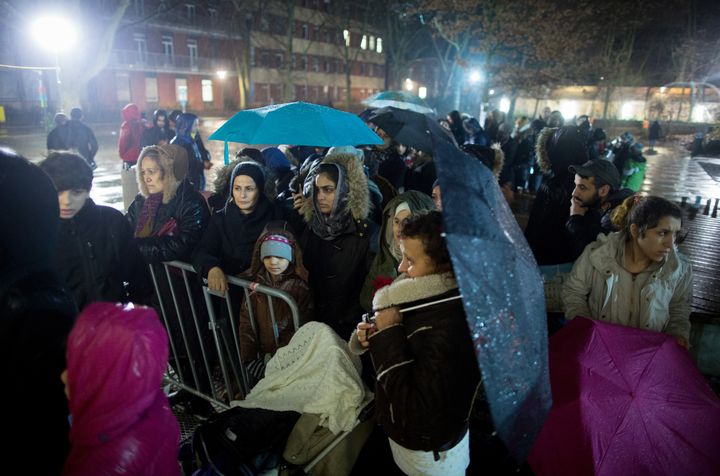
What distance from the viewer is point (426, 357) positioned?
1.72 metres

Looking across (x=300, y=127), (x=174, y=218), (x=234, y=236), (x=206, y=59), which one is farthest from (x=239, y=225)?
(x=206, y=59)

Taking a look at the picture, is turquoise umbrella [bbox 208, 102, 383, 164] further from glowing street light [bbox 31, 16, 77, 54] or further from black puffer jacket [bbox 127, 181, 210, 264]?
glowing street light [bbox 31, 16, 77, 54]

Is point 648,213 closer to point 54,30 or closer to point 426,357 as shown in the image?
point 426,357

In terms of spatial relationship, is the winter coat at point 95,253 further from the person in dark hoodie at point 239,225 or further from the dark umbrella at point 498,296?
the dark umbrella at point 498,296

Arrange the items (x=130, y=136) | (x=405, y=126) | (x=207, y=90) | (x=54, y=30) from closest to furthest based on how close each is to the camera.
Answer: (x=405, y=126) → (x=130, y=136) → (x=54, y=30) → (x=207, y=90)

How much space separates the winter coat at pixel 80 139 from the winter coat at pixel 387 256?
915cm

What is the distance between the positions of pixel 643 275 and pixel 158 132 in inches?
344

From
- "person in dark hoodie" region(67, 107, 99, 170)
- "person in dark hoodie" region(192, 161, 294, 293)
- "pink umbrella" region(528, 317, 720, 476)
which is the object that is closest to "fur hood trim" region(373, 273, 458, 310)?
"pink umbrella" region(528, 317, 720, 476)

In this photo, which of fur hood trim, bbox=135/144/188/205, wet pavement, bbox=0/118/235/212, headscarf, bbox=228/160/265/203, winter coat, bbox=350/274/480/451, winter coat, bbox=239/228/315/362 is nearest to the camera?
winter coat, bbox=350/274/480/451

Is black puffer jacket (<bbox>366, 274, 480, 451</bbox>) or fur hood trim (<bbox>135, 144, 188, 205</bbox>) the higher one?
fur hood trim (<bbox>135, 144, 188, 205</bbox>)

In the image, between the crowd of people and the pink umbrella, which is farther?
the pink umbrella

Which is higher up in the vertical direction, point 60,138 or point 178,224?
point 60,138

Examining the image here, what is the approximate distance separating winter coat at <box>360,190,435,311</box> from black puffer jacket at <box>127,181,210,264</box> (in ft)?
4.52

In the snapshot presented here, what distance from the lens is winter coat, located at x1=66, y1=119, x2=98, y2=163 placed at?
9945 millimetres
